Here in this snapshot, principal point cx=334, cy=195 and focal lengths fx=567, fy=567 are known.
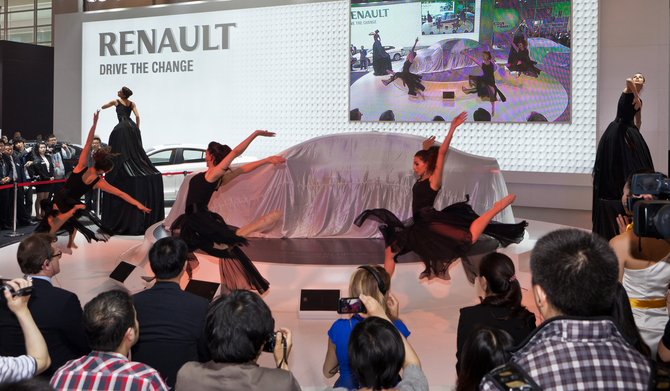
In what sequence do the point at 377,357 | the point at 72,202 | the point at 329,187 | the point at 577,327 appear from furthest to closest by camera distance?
the point at 329,187 < the point at 72,202 < the point at 377,357 < the point at 577,327

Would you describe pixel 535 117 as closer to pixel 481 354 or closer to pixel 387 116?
pixel 387 116

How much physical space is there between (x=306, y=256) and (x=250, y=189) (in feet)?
4.87

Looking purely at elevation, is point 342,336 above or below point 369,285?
below

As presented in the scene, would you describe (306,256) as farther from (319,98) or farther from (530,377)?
(319,98)

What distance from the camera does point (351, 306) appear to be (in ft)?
7.05

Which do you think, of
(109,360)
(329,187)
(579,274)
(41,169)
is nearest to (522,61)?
(329,187)

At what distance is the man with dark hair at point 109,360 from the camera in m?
1.62

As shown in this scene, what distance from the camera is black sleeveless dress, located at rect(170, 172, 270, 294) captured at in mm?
4215

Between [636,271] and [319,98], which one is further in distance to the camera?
[319,98]

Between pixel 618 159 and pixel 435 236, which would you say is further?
pixel 618 159

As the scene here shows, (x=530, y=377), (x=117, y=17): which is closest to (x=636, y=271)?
(x=530, y=377)

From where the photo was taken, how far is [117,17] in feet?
40.8

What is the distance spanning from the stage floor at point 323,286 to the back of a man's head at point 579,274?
201 centimetres

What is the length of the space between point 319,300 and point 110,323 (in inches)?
91.6
